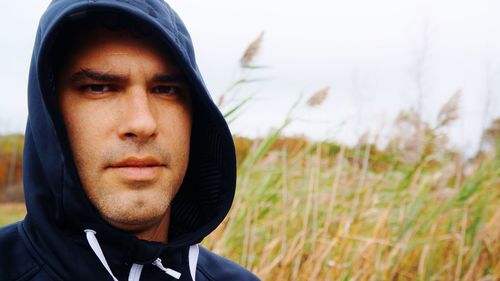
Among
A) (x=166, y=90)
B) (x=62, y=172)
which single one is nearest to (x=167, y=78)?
(x=166, y=90)

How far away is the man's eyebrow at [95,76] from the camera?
156 centimetres

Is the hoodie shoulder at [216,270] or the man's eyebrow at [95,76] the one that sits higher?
A: the man's eyebrow at [95,76]

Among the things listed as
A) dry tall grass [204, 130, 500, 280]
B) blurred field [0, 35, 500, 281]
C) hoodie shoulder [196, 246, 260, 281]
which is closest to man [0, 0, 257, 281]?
hoodie shoulder [196, 246, 260, 281]

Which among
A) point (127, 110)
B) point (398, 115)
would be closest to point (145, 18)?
point (127, 110)

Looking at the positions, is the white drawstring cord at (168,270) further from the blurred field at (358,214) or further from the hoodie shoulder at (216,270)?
the blurred field at (358,214)

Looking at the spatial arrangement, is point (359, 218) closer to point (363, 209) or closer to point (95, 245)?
point (363, 209)

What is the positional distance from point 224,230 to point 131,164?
51.6 inches

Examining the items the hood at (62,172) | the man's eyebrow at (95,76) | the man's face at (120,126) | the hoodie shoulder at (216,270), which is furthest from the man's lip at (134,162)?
the hoodie shoulder at (216,270)

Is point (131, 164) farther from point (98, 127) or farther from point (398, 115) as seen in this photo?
point (398, 115)

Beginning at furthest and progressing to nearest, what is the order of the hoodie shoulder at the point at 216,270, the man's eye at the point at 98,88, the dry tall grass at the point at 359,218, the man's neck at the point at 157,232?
the dry tall grass at the point at 359,218 < the hoodie shoulder at the point at 216,270 < the man's neck at the point at 157,232 < the man's eye at the point at 98,88

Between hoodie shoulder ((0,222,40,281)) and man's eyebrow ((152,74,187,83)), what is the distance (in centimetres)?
54

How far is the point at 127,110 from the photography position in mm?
1554

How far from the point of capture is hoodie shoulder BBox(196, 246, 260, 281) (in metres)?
1.90

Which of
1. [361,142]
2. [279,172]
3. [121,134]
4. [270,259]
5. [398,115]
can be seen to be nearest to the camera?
[121,134]
